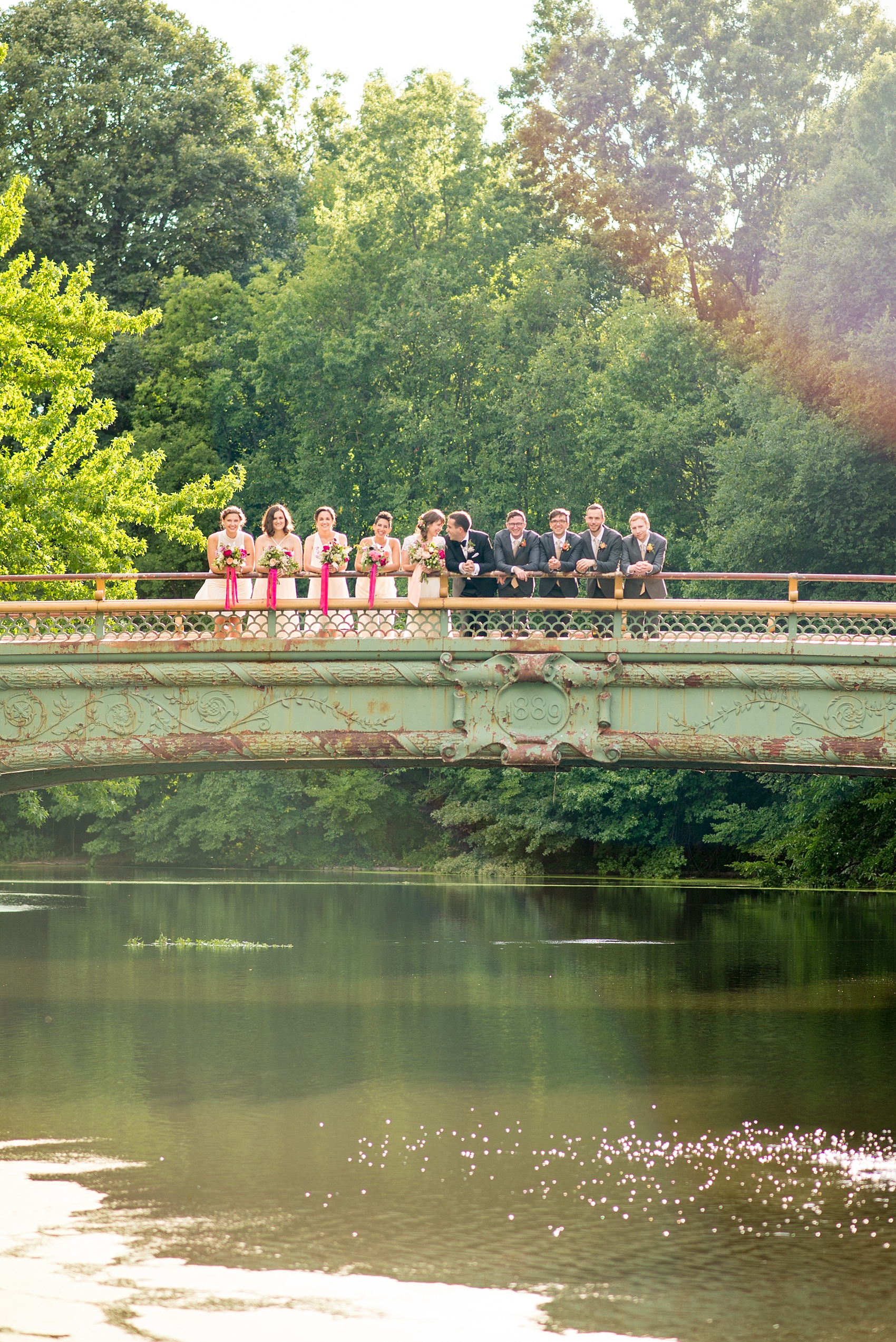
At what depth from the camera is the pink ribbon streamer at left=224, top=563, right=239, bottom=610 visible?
67.3ft

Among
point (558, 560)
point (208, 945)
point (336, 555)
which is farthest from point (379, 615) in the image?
point (208, 945)

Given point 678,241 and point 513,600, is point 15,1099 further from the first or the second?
point 678,241

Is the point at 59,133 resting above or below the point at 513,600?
above

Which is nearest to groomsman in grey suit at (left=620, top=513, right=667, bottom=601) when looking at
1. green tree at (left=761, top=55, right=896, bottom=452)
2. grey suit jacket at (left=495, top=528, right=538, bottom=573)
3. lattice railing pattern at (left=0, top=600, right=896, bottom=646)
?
lattice railing pattern at (left=0, top=600, right=896, bottom=646)

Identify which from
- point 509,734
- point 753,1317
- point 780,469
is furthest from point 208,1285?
point 780,469

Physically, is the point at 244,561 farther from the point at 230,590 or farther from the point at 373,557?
the point at 373,557

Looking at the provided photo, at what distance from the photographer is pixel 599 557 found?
68.5ft

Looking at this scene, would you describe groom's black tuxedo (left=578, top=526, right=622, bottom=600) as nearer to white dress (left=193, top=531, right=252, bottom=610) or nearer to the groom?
the groom

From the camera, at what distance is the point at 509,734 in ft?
67.3

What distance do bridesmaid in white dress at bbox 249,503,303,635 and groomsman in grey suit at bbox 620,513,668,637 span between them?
12.8ft

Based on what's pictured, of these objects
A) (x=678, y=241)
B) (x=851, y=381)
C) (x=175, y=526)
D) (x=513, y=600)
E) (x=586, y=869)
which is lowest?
(x=586, y=869)

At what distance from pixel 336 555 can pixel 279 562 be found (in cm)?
70

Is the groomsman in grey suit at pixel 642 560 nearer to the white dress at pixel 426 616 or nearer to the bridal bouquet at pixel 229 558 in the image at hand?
the white dress at pixel 426 616

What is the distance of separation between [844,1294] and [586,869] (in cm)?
4078
